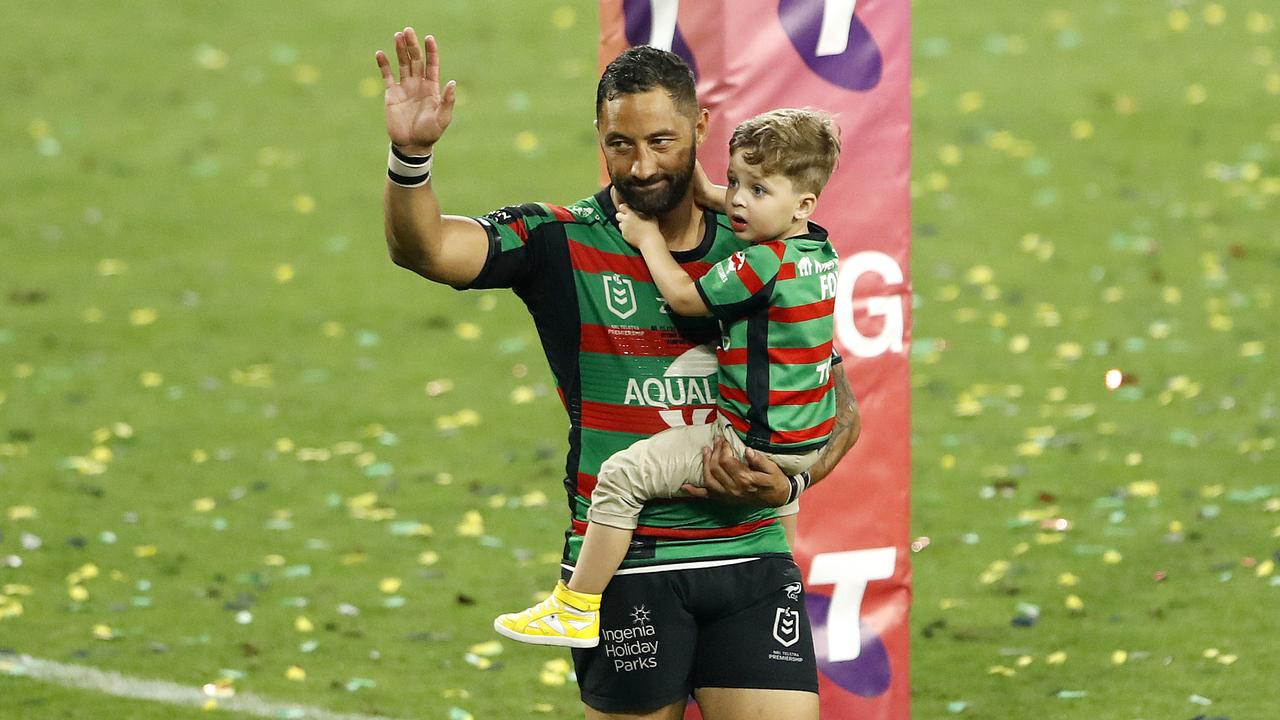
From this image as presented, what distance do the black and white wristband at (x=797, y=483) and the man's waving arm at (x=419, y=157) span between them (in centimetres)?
95

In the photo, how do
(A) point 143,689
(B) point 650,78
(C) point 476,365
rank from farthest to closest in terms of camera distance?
(C) point 476,365 < (A) point 143,689 < (B) point 650,78

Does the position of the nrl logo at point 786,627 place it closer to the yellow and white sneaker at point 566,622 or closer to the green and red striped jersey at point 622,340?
the green and red striped jersey at point 622,340

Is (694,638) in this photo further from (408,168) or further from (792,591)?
(408,168)

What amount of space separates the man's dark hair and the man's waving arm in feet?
1.29

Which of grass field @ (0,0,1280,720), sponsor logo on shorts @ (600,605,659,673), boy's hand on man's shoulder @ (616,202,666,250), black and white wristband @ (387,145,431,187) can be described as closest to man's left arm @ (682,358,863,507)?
sponsor logo on shorts @ (600,605,659,673)

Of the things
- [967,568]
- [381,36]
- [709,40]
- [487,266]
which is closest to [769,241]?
[487,266]

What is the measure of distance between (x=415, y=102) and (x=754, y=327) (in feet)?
3.10

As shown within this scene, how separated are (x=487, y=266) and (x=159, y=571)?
4.66m

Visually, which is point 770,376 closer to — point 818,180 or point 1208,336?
point 818,180

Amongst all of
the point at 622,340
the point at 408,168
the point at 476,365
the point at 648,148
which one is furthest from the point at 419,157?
the point at 476,365

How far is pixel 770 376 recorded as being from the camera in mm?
4238

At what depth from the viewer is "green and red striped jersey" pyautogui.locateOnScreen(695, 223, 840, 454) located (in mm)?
4168

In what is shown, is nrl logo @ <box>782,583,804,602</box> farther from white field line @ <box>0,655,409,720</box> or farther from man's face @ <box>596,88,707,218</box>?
white field line @ <box>0,655,409,720</box>

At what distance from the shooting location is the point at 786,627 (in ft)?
14.5
